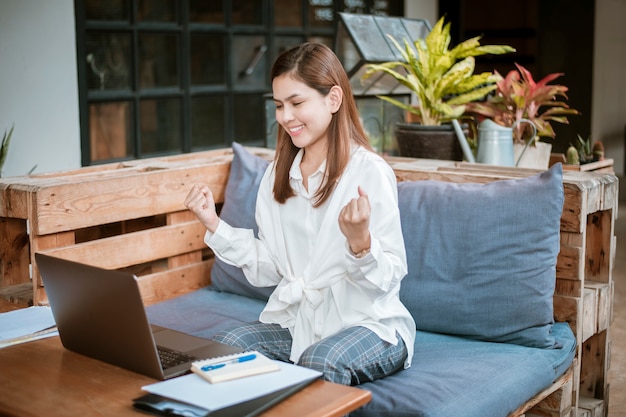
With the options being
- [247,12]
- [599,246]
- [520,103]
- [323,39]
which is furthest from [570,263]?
[323,39]

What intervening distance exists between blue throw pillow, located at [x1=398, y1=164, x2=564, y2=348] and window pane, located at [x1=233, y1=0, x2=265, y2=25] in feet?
9.45

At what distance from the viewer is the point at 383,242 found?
1.98 m

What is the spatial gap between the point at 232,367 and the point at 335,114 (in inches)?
33.0

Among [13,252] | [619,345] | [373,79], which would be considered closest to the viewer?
[13,252]

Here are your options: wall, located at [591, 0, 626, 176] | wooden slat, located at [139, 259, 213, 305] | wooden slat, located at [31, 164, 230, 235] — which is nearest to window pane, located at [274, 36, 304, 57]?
wooden slat, located at [31, 164, 230, 235]

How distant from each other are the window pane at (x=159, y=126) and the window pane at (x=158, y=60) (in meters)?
0.10

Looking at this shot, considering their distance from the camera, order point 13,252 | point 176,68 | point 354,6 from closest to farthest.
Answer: point 13,252 < point 176,68 < point 354,6

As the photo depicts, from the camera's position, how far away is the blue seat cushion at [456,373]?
1.89 m

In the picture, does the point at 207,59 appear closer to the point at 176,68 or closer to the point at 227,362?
the point at 176,68

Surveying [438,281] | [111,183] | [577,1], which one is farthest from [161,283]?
[577,1]

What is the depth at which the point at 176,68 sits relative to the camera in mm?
4703

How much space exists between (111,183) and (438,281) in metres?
0.98

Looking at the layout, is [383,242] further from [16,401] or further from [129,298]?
[16,401]

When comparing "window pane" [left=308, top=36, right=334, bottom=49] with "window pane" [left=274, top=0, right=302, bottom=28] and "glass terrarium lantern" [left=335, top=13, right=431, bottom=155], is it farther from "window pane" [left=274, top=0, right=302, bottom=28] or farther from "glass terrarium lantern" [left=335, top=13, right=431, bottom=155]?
"glass terrarium lantern" [left=335, top=13, right=431, bottom=155]
